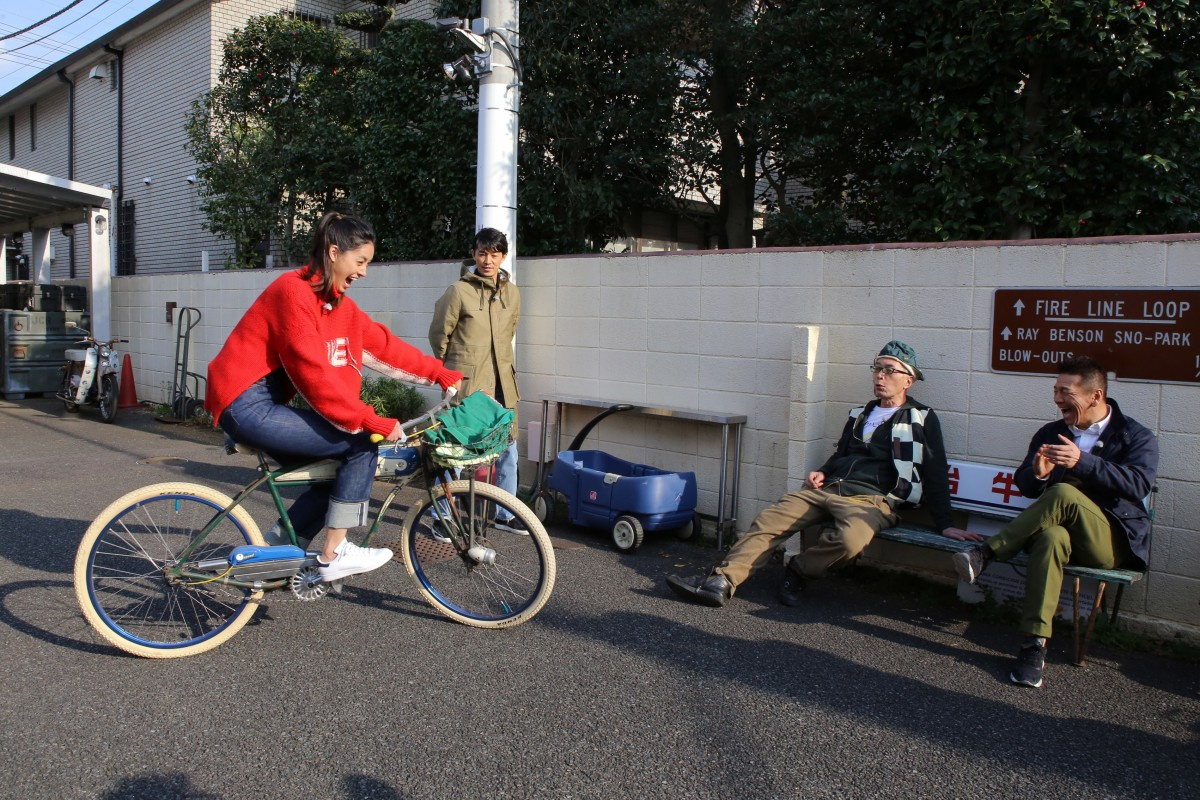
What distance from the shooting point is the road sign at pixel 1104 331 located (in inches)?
182

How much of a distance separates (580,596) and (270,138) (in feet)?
37.1

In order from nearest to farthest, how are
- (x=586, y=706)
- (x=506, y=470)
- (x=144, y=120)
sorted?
(x=586, y=706), (x=506, y=470), (x=144, y=120)

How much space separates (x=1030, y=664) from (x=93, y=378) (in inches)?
434

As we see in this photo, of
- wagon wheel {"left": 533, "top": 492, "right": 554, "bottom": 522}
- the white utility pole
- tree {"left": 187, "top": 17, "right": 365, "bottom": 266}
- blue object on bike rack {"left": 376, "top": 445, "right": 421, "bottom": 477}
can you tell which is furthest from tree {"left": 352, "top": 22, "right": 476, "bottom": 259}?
blue object on bike rack {"left": 376, "top": 445, "right": 421, "bottom": 477}

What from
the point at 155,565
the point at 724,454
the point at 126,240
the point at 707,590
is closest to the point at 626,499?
the point at 724,454

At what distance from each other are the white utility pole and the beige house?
10065mm

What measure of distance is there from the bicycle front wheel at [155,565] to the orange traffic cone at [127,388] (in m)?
9.16

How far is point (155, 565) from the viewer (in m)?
4.24

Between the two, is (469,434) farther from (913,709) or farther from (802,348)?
(802,348)

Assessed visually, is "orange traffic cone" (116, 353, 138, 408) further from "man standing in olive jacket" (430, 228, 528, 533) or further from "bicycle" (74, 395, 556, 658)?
"bicycle" (74, 395, 556, 658)

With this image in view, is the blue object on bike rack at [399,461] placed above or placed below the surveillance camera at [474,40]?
below

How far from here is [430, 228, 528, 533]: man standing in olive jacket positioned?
6.08 meters

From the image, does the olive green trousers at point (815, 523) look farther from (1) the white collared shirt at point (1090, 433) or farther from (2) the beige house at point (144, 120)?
(2) the beige house at point (144, 120)

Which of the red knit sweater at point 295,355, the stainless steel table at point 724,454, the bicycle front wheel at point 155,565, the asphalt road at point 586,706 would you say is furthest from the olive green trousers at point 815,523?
the bicycle front wheel at point 155,565
